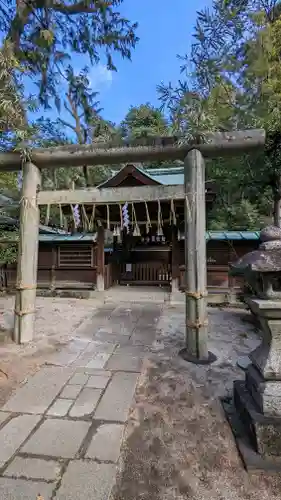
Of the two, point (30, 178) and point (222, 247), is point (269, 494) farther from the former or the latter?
point (222, 247)

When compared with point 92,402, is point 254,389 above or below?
above

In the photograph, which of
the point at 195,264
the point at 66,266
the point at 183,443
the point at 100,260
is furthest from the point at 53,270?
the point at 183,443

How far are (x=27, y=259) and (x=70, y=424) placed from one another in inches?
116

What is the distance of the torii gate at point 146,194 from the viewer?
163 inches

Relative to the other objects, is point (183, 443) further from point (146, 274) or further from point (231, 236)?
point (146, 274)

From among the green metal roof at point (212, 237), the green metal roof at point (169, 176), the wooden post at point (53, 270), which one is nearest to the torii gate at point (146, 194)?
the green metal roof at point (212, 237)

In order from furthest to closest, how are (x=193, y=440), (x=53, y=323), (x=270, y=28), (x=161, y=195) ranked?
(x=270, y=28), (x=53, y=323), (x=161, y=195), (x=193, y=440)

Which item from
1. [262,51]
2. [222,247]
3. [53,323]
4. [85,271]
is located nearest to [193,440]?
[53,323]

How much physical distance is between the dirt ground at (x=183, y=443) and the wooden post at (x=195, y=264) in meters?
0.30

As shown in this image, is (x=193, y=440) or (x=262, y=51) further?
(x=262, y=51)

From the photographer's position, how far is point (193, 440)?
2.37m

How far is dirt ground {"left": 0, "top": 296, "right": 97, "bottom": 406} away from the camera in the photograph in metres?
3.54

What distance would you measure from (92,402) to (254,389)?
1701mm

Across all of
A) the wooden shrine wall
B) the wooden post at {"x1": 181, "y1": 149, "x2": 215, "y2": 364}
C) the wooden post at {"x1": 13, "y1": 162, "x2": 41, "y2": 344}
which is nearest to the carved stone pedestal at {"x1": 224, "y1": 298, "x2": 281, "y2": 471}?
the wooden post at {"x1": 181, "y1": 149, "x2": 215, "y2": 364}
